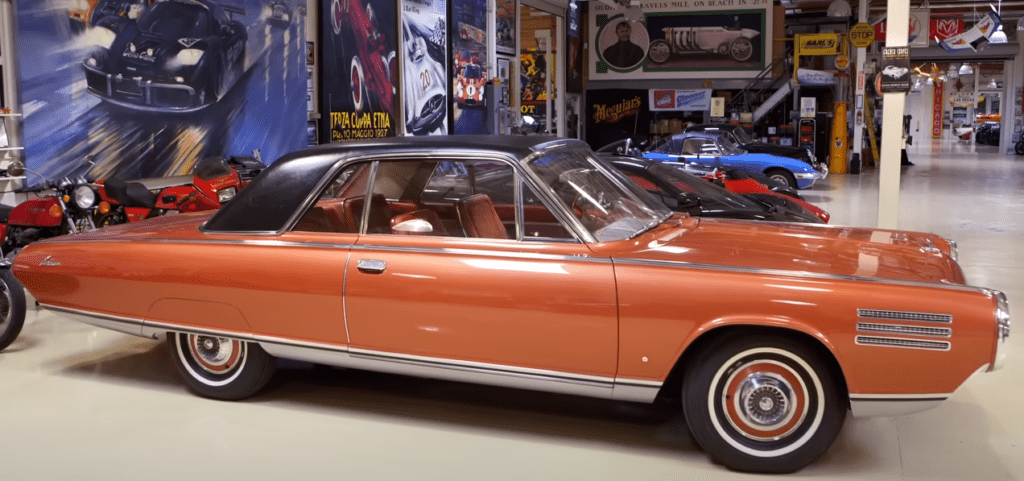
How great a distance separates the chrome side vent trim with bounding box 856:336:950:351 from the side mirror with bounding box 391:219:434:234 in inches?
72.6

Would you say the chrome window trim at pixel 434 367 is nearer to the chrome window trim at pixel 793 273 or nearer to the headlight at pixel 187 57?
the chrome window trim at pixel 793 273

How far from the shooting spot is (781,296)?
344 centimetres

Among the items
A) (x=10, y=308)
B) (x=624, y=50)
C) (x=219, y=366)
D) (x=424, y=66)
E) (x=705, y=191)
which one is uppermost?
(x=624, y=50)

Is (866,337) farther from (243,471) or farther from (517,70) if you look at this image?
(517,70)

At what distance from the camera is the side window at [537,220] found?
3883mm

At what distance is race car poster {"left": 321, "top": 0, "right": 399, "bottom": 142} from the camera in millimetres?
13422

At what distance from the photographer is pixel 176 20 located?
1011cm

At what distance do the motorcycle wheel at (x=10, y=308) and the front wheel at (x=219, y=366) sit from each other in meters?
1.49

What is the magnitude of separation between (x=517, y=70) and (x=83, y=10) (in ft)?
44.9

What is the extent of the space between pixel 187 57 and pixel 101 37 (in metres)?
1.35

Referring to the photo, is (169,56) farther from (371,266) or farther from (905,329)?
(905,329)

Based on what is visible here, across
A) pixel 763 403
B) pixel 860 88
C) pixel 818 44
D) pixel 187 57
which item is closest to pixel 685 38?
pixel 818 44

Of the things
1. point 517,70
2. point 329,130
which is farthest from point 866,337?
point 517,70

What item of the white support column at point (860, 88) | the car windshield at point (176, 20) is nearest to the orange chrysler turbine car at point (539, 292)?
the car windshield at point (176, 20)
